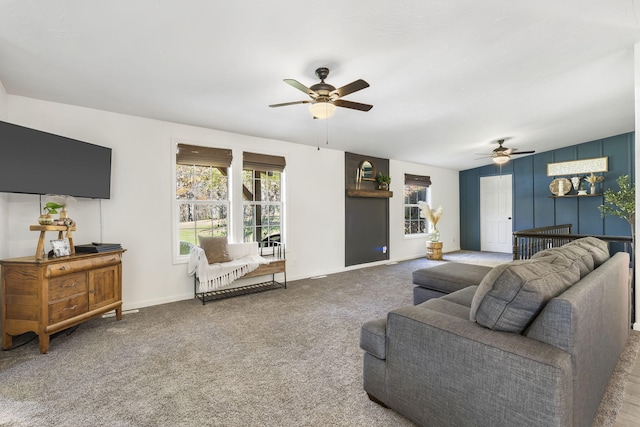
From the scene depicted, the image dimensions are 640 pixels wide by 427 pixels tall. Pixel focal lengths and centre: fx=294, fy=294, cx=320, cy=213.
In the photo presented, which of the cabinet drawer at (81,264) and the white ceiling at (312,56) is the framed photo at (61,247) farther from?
the white ceiling at (312,56)

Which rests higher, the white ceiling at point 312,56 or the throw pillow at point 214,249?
the white ceiling at point 312,56

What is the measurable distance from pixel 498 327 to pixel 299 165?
13.5ft

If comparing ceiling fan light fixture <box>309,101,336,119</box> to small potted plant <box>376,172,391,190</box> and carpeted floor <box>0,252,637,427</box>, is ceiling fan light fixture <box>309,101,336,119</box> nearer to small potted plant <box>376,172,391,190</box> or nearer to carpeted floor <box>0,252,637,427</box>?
carpeted floor <box>0,252,637,427</box>

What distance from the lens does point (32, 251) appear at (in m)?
3.00

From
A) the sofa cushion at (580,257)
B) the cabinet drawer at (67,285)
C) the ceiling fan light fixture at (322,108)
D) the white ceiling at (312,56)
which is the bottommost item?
the cabinet drawer at (67,285)

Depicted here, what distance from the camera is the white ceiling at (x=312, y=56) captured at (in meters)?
1.97

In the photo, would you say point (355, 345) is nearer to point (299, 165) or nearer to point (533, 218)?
point (299, 165)

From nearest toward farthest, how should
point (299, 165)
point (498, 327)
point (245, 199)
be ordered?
1. point (498, 327)
2. point (245, 199)
3. point (299, 165)

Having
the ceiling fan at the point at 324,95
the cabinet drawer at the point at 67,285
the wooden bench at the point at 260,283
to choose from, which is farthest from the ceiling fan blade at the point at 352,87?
the cabinet drawer at the point at 67,285

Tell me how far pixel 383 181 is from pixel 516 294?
5.06 metres

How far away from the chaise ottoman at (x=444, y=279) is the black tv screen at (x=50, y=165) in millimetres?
3533

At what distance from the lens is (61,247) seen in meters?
2.68

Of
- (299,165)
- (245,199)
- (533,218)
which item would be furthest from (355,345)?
(533,218)

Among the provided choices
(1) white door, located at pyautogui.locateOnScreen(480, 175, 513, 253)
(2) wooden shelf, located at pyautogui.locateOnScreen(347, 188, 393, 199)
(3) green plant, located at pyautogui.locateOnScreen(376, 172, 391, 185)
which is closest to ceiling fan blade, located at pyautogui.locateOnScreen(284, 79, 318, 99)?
(2) wooden shelf, located at pyautogui.locateOnScreen(347, 188, 393, 199)
